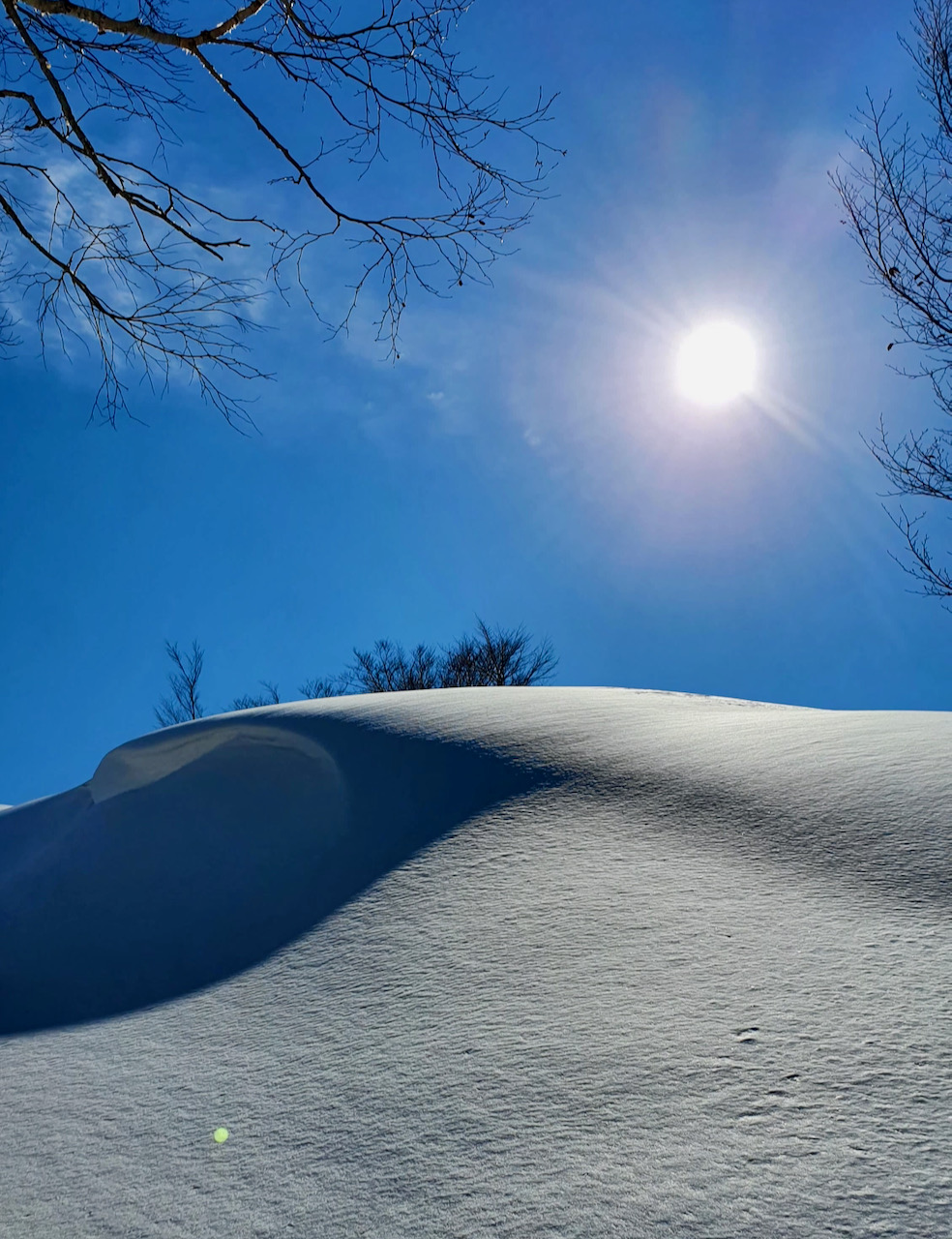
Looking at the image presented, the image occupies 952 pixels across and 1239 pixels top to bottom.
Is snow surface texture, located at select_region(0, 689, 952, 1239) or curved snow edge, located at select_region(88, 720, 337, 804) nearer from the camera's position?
snow surface texture, located at select_region(0, 689, 952, 1239)

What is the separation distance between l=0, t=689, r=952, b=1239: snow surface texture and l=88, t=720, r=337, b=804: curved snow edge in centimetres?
91

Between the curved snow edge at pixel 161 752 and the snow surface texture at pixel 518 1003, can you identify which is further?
the curved snow edge at pixel 161 752

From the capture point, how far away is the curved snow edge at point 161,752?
4410 mm

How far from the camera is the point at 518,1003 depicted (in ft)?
5.26

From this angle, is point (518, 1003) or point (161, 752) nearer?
point (518, 1003)

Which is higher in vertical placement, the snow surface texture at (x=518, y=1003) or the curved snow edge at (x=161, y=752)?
the curved snow edge at (x=161, y=752)

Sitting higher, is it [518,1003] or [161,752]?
[161,752]

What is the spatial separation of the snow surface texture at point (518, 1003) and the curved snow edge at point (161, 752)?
907 millimetres

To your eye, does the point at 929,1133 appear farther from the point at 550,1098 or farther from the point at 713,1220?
the point at 550,1098

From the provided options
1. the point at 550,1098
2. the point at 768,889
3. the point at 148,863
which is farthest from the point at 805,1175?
the point at 148,863

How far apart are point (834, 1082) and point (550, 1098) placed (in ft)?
1.45

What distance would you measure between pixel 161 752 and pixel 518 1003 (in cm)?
361

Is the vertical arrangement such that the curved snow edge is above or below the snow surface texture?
above

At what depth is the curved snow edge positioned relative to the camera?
14.5 ft
